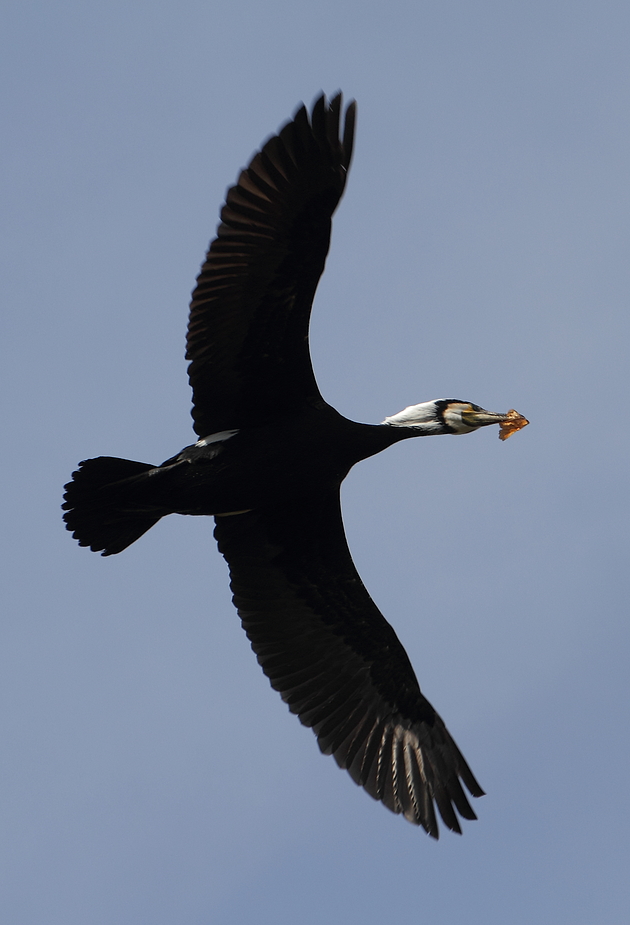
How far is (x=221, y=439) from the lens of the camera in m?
8.98

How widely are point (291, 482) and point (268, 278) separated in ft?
4.70

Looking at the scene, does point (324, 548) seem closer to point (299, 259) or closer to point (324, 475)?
point (324, 475)

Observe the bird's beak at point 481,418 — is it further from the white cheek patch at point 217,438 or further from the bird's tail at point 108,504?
the bird's tail at point 108,504

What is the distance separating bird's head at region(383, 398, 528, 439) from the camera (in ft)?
31.3

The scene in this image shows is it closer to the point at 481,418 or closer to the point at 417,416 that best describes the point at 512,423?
the point at 481,418

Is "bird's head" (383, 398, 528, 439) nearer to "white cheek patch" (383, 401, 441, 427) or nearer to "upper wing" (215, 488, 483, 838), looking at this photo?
"white cheek patch" (383, 401, 441, 427)

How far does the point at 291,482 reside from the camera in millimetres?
9062

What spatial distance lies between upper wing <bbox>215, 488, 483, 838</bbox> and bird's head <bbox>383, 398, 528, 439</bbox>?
0.79 meters

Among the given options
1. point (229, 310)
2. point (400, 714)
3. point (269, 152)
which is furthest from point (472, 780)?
point (269, 152)

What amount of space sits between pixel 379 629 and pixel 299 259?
9.66ft

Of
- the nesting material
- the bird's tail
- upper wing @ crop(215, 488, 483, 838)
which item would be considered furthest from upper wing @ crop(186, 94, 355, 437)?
the nesting material

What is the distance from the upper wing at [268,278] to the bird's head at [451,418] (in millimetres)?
829

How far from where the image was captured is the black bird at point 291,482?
8.48 metres

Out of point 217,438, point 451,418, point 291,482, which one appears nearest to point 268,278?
point 217,438
